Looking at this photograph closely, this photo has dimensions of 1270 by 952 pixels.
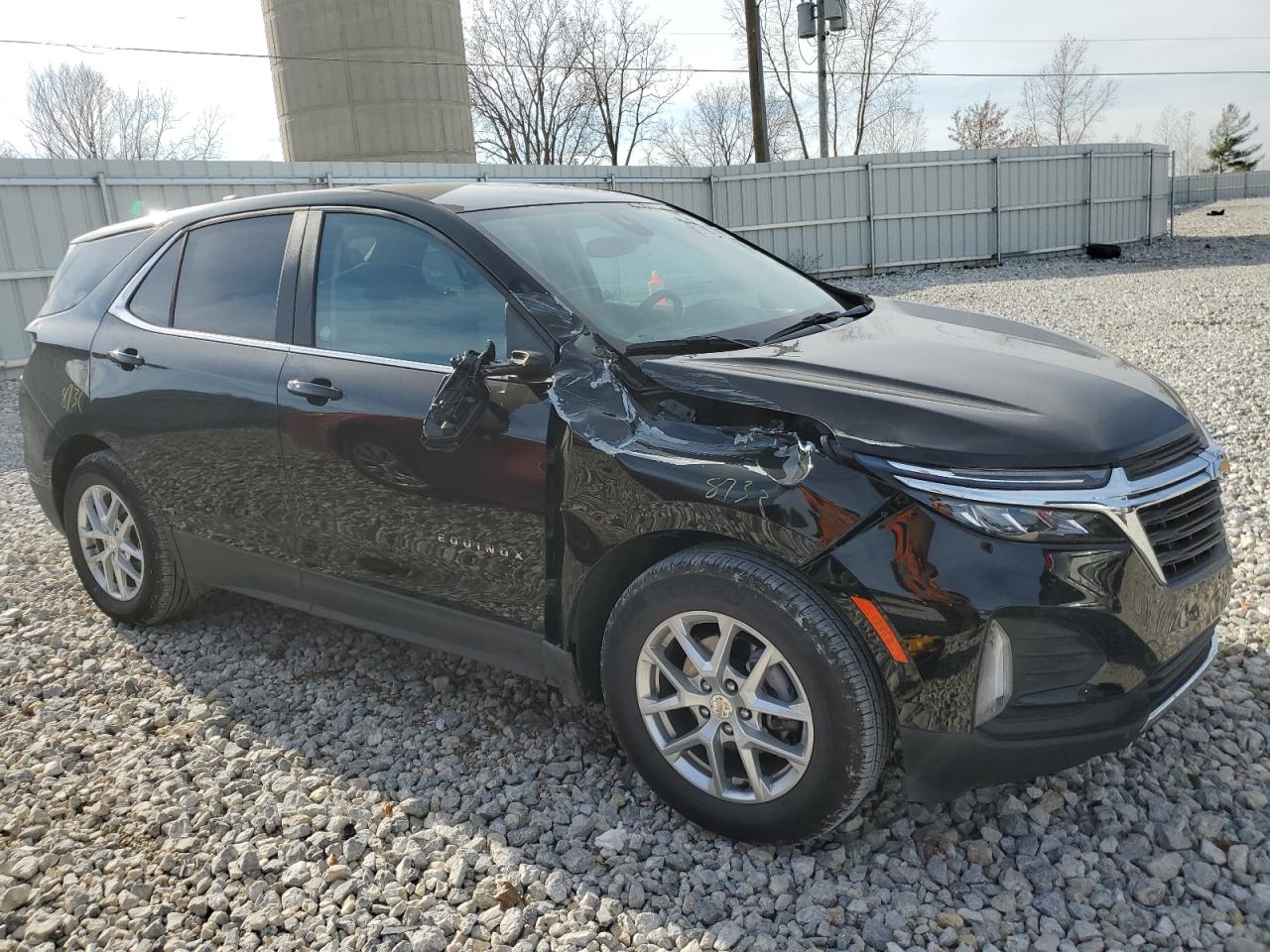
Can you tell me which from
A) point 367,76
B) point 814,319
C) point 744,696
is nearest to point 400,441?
point 744,696

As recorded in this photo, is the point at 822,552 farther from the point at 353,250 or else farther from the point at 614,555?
the point at 353,250

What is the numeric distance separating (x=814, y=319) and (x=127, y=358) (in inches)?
105

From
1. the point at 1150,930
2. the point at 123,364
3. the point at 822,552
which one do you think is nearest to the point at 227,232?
the point at 123,364

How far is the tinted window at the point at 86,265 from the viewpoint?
4.18 meters

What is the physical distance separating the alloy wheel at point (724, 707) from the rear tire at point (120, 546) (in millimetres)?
2357

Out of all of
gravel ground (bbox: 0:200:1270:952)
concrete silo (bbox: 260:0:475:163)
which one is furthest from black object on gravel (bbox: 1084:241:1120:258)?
gravel ground (bbox: 0:200:1270:952)

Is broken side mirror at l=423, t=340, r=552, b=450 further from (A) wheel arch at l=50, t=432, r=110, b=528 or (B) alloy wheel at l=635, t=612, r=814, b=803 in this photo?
(A) wheel arch at l=50, t=432, r=110, b=528

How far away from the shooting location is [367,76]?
65.2ft

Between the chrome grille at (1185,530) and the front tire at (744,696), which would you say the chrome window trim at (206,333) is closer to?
the front tire at (744,696)

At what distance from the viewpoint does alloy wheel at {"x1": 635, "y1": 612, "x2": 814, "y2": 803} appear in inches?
96.4

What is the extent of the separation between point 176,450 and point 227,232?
33.9 inches

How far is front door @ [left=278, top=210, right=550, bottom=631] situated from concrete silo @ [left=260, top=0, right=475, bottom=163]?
60.1ft

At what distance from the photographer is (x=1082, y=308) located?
1366 centimetres

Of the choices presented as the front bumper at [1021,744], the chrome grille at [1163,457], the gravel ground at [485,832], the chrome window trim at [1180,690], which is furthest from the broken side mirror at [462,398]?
the chrome window trim at [1180,690]
